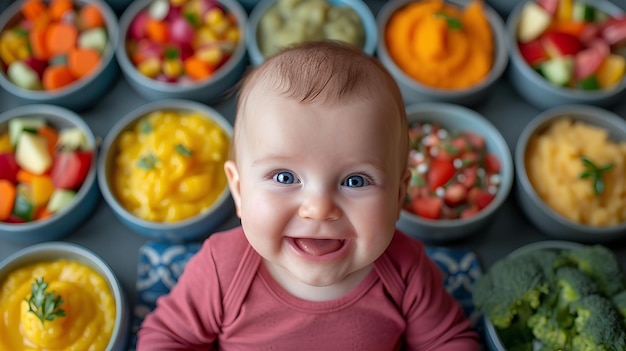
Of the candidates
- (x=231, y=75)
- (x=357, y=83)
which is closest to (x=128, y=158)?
(x=231, y=75)

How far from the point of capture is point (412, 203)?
1801 millimetres

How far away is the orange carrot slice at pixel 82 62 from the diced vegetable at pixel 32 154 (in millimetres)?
268

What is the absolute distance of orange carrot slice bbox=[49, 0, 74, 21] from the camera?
2.07 m

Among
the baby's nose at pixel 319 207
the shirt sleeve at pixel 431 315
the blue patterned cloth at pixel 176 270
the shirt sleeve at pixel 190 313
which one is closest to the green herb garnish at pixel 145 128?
the blue patterned cloth at pixel 176 270

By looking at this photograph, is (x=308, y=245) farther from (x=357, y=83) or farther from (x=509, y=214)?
(x=509, y=214)

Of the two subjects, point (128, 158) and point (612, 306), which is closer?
point (612, 306)

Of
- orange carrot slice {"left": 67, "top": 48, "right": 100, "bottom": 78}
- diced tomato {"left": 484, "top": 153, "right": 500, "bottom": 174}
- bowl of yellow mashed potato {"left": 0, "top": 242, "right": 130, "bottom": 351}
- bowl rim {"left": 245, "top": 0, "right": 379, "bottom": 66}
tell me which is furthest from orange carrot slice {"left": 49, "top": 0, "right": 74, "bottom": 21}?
diced tomato {"left": 484, "top": 153, "right": 500, "bottom": 174}

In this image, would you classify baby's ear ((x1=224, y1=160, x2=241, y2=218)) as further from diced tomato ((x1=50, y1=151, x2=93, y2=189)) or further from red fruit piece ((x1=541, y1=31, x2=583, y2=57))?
red fruit piece ((x1=541, y1=31, x2=583, y2=57))

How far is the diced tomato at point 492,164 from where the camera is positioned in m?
1.87

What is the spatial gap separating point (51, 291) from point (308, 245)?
76cm

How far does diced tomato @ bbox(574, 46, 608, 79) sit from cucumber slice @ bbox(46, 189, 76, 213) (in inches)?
61.2

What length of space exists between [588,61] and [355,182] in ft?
4.30

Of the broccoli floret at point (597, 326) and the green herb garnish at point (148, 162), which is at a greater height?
the green herb garnish at point (148, 162)

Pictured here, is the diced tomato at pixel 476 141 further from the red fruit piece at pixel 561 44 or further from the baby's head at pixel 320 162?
the baby's head at pixel 320 162
